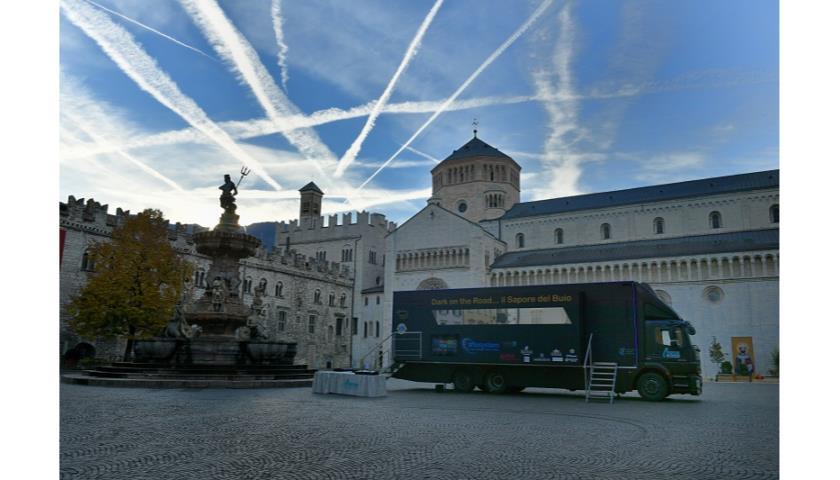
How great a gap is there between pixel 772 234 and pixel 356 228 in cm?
3943

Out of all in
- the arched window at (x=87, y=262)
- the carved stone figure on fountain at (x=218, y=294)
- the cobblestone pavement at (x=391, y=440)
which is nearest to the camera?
the cobblestone pavement at (x=391, y=440)

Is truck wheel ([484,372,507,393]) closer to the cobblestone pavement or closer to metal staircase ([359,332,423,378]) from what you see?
metal staircase ([359,332,423,378])

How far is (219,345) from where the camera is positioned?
64.0ft

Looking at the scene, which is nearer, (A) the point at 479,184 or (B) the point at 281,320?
(B) the point at 281,320

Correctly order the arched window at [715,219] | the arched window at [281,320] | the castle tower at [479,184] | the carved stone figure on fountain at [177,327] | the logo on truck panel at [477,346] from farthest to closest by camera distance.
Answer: the castle tower at [479,184], the arched window at [715,219], the arched window at [281,320], the logo on truck panel at [477,346], the carved stone figure on fountain at [177,327]

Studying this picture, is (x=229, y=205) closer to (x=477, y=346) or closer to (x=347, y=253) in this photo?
(x=477, y=346)

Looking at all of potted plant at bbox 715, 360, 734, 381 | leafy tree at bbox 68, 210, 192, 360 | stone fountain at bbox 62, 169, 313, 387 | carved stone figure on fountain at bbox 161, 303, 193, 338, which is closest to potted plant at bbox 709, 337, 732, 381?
potted plant at bbox 715, 360, 734, 381

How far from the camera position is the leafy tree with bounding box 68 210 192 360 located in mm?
31953

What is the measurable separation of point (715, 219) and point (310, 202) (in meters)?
44.1

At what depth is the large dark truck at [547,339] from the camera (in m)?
18.1

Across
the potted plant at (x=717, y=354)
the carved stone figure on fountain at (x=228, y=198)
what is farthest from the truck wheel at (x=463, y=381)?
the potted plant at (x=717, y=354)

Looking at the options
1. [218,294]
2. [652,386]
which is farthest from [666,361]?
[218,294]

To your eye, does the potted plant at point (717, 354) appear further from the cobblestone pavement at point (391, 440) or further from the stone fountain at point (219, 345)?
the stone fountain at point (219, 345)

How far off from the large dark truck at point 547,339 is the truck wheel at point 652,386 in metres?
0.03
